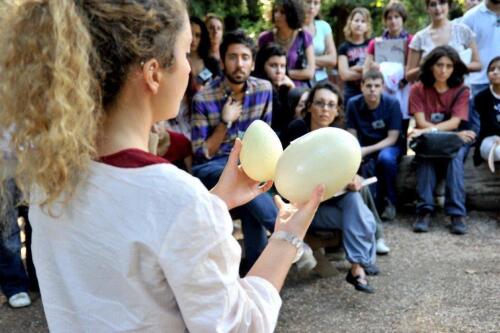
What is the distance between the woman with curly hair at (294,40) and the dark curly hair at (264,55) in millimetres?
559

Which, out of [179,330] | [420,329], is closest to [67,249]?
[179,330]

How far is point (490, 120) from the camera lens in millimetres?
5875

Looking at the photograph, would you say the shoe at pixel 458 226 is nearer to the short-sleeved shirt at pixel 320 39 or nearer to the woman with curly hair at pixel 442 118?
the woman with curly hair at pixel 442 118

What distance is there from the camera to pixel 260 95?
4.62m

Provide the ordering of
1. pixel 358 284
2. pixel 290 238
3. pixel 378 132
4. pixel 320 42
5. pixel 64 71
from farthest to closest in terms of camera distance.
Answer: pixel 320 42 < pixel 378 132 < pixel 358 284 < pixel 290 238 < pixel 64 71

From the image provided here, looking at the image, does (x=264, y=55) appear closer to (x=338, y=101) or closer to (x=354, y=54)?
(x=338, y=101)

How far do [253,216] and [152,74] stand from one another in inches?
121

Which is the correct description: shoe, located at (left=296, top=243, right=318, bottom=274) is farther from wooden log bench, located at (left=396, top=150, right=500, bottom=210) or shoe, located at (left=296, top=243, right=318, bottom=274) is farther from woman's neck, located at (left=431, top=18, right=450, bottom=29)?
woman's neck, located at (left=431, top=18, right=450, bottom=29)

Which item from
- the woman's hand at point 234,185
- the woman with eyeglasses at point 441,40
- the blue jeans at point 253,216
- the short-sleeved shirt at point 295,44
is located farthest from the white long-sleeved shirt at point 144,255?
the woman with eyeglasses at point 441,40

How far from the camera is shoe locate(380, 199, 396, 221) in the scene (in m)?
5.86

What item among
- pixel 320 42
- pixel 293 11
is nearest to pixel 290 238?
pixel 293 11

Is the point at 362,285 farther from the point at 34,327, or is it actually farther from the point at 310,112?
the point at 34,327

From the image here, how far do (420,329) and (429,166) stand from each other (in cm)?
234

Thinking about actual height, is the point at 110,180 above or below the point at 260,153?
above
